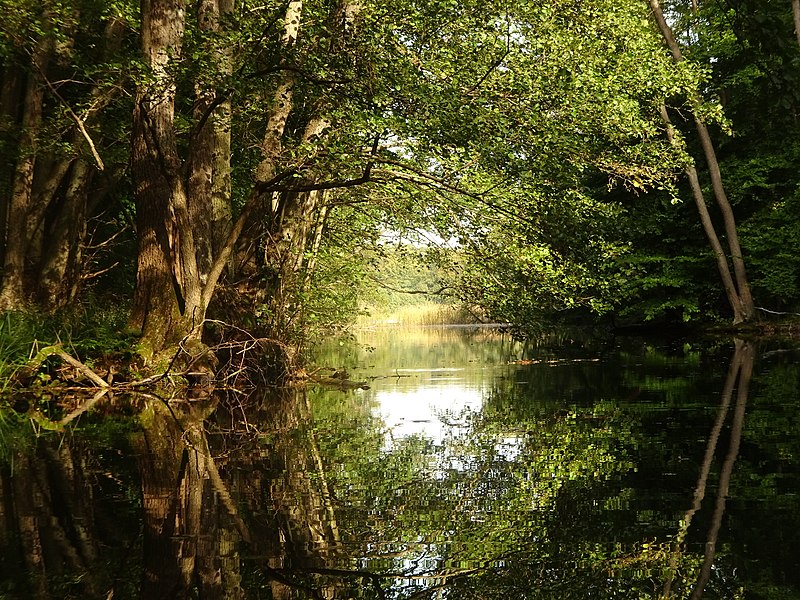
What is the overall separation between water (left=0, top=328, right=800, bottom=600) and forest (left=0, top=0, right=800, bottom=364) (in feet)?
9.65

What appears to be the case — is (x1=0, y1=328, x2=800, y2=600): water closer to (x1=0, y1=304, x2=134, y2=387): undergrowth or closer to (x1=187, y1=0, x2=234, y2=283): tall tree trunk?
(x1=0, y1=304, x2=134, y2=387): undergrowth

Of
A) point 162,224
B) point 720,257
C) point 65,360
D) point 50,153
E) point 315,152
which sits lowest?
point 65,360

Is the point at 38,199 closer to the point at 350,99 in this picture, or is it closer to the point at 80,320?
the point at 80,320

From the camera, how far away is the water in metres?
2.49

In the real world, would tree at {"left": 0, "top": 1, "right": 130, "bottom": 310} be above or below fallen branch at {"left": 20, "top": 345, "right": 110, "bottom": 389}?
above

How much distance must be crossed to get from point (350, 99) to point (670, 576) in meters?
6.78

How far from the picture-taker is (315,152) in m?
9.01

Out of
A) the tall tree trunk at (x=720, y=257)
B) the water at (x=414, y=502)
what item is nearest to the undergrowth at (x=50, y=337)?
the water at (x=414, y=502)

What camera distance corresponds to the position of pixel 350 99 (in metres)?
8.30

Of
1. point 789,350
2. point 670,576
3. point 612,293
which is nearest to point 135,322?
point 612,293

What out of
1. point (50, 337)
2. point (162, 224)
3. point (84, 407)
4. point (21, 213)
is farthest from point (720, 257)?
point (84, 407)

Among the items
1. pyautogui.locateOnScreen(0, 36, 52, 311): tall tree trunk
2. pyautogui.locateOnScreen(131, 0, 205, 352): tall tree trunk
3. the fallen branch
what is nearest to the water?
the fallen branch

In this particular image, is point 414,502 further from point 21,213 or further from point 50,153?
point 21,213

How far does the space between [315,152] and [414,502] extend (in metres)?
6.08
